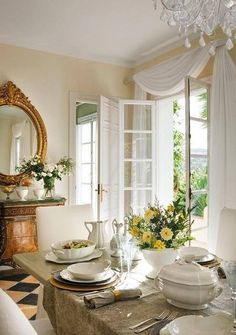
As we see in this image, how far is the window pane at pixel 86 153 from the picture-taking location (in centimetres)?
615

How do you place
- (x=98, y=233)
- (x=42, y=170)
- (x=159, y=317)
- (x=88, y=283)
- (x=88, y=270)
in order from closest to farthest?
(x=159, y=317) → (x=88, y=283) → (x=88, y=270) → (x=98, y=233) → (x=42, y=170)

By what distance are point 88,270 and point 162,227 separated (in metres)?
0.39

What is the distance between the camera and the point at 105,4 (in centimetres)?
307

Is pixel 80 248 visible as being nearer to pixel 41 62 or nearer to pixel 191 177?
pixel 191 177

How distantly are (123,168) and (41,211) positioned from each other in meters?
1.99

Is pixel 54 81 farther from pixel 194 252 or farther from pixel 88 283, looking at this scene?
pixel 88 283

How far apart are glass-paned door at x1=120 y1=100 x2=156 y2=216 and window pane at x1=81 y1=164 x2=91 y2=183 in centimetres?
201

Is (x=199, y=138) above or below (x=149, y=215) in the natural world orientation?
above

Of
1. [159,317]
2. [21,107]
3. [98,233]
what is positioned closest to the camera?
[159,317]

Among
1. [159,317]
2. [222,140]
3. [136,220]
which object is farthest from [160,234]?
[222,140]

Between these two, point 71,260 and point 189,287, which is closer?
point 189,287

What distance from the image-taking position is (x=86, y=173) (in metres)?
6.27

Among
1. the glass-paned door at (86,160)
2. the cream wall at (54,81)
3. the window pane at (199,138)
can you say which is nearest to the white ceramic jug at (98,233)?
the window pane at (199,138)

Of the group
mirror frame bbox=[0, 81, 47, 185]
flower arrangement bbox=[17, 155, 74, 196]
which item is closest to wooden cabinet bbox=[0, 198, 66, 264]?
flower arrangement bbox=[17, 155, 74, 196]
